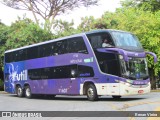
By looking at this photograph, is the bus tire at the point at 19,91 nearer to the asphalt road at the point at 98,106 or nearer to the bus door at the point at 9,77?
the bus door at the point at 9,77

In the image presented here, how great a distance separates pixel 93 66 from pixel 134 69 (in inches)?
90.9

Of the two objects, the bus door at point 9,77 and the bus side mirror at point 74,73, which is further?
the bus door at point 9,77

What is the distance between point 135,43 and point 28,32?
64.3ft

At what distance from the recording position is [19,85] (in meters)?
28.3

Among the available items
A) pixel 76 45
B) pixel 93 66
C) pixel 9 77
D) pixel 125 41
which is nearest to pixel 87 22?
pixel 9 77

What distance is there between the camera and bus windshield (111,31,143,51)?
63.4ft

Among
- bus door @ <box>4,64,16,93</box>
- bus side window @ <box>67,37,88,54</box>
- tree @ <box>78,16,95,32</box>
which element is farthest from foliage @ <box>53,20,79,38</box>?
bus side window @ <box>67,37,88,54</box>

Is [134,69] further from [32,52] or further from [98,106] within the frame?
[32,52]

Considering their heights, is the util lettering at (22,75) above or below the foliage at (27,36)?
below

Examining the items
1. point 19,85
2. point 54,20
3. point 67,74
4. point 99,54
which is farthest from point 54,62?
point 54,20

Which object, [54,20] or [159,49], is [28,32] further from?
[159,49]

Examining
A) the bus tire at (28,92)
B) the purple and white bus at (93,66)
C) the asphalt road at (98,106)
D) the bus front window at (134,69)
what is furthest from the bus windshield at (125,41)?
the bus tire at (28,92)

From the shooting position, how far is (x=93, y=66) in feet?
65.5

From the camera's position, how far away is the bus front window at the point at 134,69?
Answer: 61.9 ft
